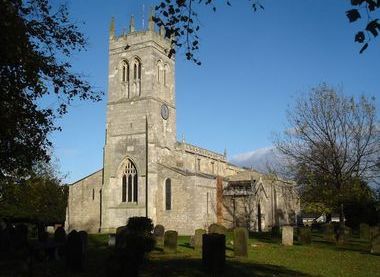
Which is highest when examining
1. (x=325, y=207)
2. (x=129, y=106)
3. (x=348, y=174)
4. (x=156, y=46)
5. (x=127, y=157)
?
(x=156, y=46)

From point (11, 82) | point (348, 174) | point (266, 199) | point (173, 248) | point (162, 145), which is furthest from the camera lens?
point (266, 199)

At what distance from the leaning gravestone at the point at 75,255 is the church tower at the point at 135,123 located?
2425cm

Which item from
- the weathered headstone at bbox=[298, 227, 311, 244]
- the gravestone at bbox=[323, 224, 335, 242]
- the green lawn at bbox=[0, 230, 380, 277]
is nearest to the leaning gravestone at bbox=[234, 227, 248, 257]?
the green lawn at bbox=[0, 230, 380, 277]

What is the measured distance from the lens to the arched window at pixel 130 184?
39562 mm

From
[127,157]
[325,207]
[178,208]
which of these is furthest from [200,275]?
[127,157]

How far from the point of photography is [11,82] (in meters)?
12.8

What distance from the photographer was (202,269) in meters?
13.9

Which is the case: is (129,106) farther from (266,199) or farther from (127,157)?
(266,199)

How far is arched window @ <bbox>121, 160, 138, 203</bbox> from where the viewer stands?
130 ft

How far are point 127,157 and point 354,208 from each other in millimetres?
21792

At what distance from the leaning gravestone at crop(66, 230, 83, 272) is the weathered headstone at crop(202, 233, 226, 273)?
147 inches

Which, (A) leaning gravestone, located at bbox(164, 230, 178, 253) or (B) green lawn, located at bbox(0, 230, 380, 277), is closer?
(B) green lawn, located at bbox(0, 230, 380, 277)

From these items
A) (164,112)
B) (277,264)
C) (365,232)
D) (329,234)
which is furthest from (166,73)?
(277,264)

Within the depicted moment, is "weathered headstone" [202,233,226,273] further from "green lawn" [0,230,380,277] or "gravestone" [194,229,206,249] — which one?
"gravestone" [194,229,206,249]
